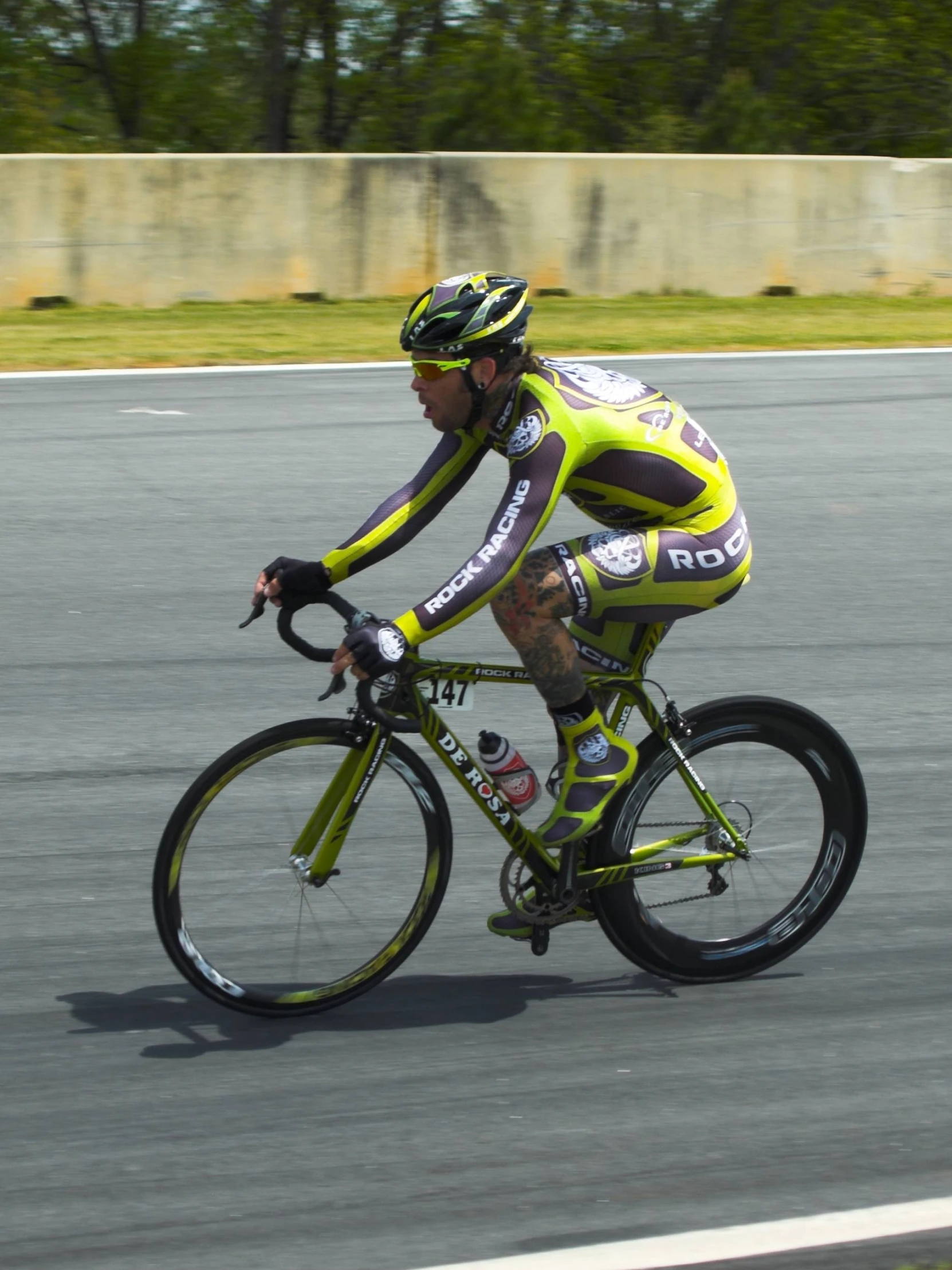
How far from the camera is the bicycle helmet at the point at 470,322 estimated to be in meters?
3.97

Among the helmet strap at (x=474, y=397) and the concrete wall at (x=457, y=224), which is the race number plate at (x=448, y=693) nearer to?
the helmet strap at (x=474, y=397)

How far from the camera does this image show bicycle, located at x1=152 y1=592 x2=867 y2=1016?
4176 millimetres

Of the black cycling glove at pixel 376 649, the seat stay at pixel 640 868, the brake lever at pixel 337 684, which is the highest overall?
the black cycling glove at pixel 376 649

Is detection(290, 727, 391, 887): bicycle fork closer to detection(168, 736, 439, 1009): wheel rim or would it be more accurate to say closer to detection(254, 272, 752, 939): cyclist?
detection(168, 736, 439, 1009): wheel rim

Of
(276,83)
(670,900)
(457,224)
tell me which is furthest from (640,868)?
(276,83)

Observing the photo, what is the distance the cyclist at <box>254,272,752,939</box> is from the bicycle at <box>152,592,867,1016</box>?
11 cm

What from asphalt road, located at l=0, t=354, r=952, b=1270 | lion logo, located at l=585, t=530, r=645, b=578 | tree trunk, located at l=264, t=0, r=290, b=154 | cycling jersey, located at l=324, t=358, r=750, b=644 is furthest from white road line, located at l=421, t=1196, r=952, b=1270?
tree trunk, located at l=264, t=0, r=290, b=154

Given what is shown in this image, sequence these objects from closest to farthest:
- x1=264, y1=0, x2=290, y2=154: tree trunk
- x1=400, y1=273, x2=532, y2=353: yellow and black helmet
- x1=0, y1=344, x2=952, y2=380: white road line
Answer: x1=400, y1=273, x2=532, y2=353: yellow and black helmet, x1=0, y1=344, x2=952, y2=380: white road line, x1=264, y1=0, x2=290, y2=154: tree trunk

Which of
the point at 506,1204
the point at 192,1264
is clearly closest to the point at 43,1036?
the point at 192,1264

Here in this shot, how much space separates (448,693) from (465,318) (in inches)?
35.3

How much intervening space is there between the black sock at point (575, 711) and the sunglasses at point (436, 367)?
2.83 feet

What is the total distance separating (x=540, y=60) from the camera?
82.9 ft

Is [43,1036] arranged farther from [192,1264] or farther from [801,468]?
[801,468]

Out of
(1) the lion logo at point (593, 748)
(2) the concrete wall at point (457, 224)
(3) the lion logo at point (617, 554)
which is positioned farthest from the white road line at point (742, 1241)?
(2) the concrete wall at point (457, 224)
